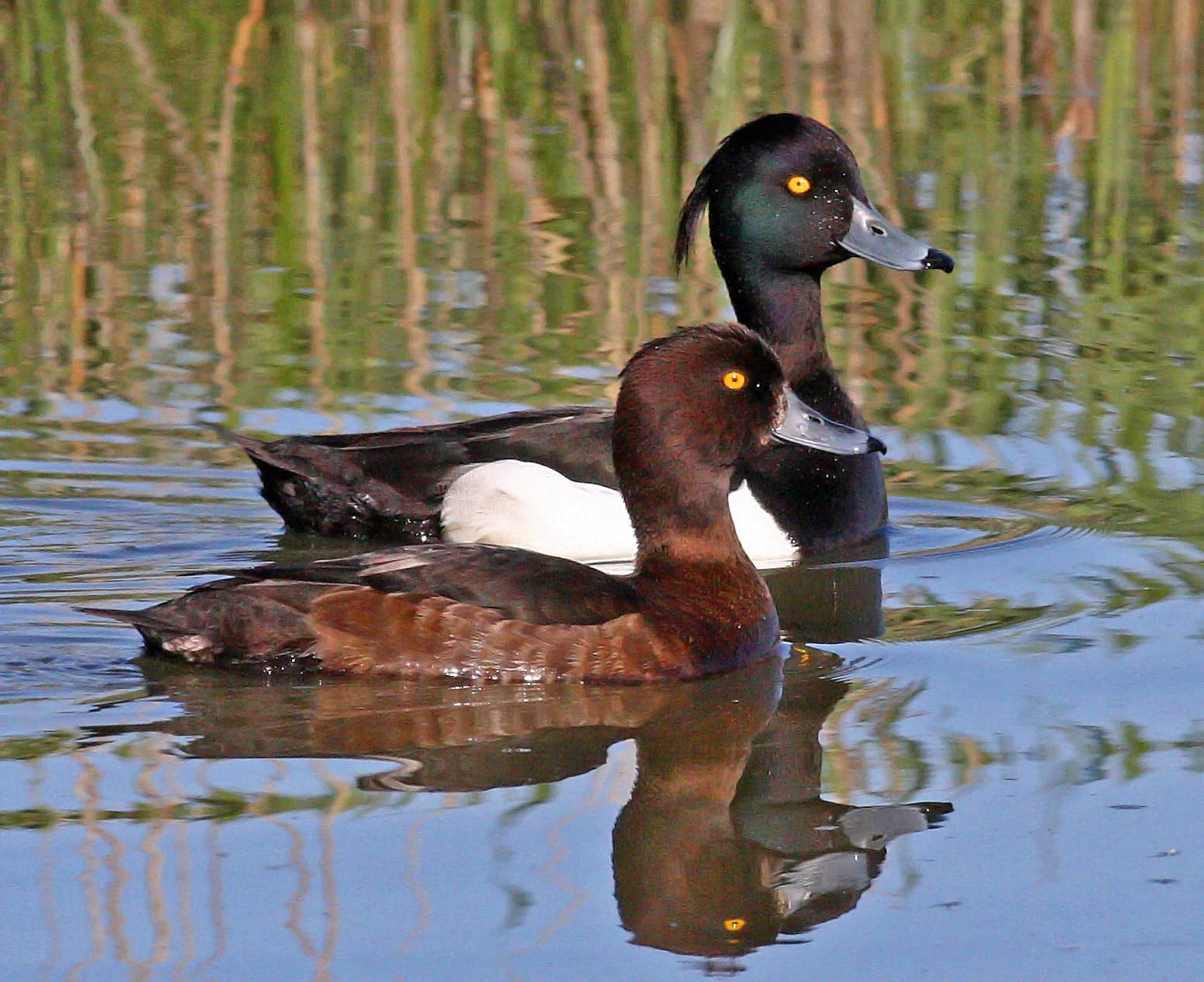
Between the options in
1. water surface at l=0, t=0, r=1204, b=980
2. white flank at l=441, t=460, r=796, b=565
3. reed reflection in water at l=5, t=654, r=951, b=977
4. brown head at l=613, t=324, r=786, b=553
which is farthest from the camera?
white flank at l=441, t=460, r=796, b=565

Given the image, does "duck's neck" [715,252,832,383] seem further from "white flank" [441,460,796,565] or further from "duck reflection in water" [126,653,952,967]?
"duck reflection in water" [126,653,952,967]

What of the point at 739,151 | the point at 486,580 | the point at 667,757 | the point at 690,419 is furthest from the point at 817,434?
the point at 739,151

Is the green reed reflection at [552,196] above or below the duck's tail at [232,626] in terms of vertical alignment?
above

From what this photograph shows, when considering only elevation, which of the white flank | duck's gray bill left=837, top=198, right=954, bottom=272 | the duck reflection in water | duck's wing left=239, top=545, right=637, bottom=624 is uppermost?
duck's gray bill left=837, top=198, right=954, bottom=272

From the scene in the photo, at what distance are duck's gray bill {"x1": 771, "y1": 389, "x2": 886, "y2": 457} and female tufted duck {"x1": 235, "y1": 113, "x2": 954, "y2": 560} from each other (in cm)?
77

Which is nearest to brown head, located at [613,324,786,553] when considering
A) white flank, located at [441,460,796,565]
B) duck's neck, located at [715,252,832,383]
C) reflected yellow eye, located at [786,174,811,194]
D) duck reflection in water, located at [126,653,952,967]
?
duck reflection in water, located at [126,653,952,967]

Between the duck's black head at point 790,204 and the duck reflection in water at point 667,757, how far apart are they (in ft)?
7.08

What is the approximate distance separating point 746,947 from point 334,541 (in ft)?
11.1

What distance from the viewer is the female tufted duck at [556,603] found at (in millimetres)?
5434

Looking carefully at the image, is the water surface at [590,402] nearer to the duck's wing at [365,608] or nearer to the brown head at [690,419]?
the duck's wing at [365,608]

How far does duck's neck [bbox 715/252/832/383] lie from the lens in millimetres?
7480

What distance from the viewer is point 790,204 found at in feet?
24.5

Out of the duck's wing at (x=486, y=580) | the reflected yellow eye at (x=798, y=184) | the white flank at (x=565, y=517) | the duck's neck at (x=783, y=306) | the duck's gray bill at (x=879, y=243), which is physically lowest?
the white flank at (x=565, y=517)

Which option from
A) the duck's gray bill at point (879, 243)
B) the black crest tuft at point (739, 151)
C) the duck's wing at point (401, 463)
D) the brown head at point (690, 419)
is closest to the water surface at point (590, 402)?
the duck's wing at point (401, 463)
